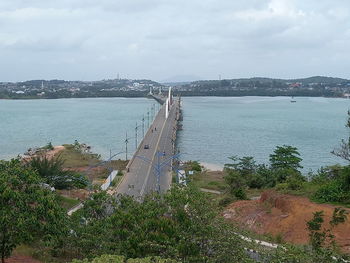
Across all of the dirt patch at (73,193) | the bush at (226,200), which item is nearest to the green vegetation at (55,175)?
the dirt patch at (73,193)

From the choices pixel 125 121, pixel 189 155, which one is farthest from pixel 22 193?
pixel 125 121

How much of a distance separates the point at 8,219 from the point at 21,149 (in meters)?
40.6

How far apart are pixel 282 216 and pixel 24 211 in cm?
1143

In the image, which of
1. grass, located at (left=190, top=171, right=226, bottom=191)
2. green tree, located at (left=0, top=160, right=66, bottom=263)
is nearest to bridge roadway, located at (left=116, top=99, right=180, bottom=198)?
grass, located at (left=190, top=171, right=226, bottom=191)

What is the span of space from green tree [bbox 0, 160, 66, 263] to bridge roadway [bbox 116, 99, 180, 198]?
180 inches

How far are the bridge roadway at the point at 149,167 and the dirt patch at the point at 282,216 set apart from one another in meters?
4.14

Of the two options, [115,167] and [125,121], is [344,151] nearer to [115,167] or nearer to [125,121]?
[115,167]

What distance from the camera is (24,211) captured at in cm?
1034

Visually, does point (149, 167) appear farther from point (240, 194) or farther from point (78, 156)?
point (240, 194)

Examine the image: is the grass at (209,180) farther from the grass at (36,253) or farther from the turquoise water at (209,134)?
the grass at (36,253)

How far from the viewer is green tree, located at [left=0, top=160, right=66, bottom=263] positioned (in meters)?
10.1

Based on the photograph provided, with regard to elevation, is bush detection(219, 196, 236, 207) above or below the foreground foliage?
below

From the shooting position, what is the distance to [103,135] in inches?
2345

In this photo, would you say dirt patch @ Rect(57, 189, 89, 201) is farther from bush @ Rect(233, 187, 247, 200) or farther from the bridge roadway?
bush @ Rect(233, 187, 247, 200)
